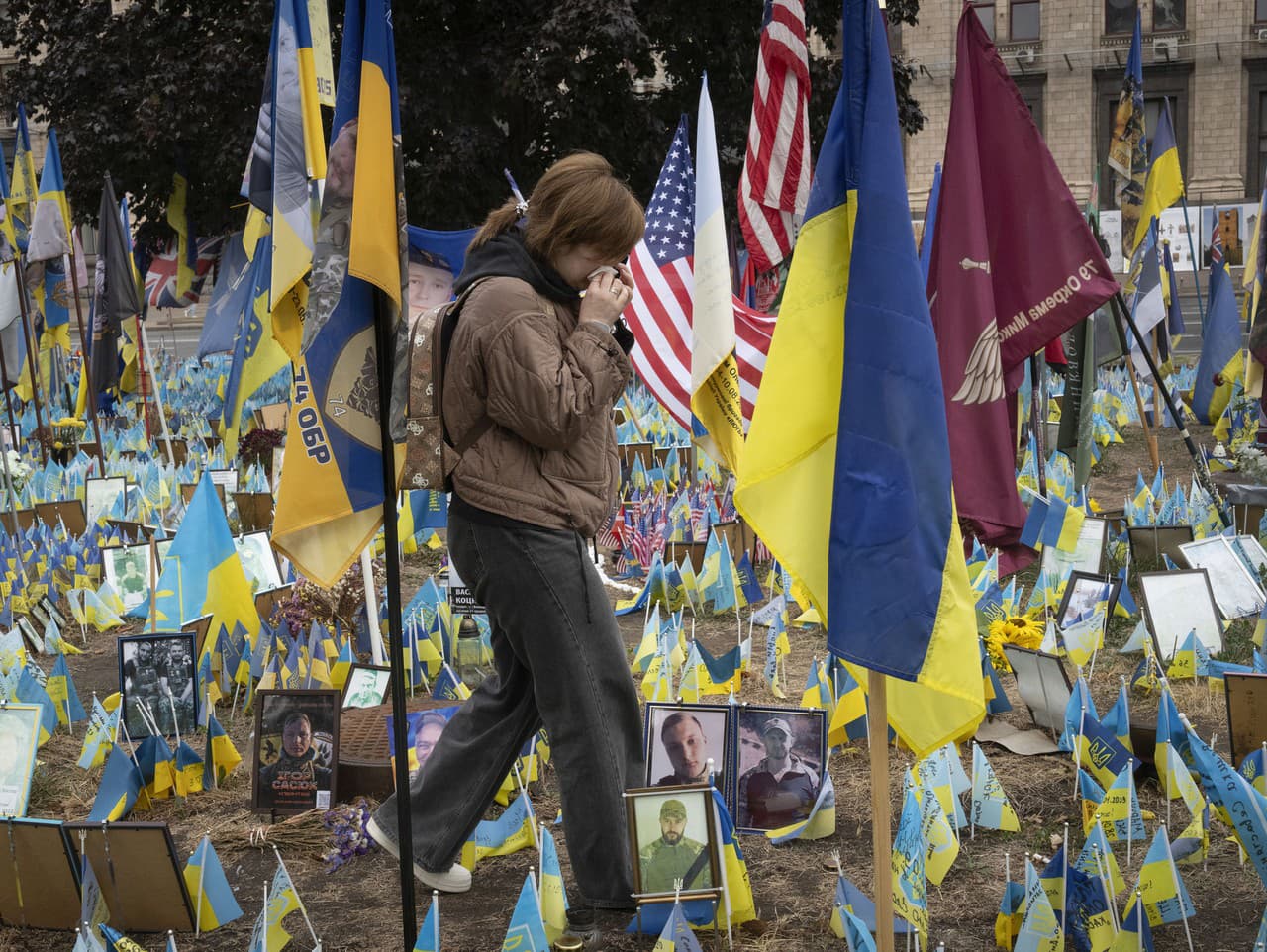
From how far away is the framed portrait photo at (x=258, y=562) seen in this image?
6.99 meters

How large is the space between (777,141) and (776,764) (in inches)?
181

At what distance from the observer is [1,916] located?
3.86 meters

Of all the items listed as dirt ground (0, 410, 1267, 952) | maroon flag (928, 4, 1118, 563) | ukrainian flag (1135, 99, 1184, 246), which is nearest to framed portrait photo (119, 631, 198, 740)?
dirt ground (0, 410, 1267, 952)

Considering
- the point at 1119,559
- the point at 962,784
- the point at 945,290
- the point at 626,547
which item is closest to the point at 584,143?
the point at 626,547

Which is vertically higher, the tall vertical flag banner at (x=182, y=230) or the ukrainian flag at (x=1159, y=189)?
the tall vertical flag banner at (x=182, y=230)

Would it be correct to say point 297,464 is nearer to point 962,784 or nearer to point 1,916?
point 1,916

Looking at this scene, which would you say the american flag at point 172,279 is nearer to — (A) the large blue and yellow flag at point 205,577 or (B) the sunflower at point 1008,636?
(A) the large blue and yellow flag at point 205,577

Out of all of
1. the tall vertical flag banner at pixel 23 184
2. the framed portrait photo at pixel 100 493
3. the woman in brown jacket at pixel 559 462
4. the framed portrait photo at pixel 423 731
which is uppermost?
the tall vertical flag banner at pixel 23 184

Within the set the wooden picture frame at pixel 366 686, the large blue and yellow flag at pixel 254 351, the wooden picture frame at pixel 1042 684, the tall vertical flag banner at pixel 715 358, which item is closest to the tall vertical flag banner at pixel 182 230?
the large blue and yellow flag at pixel 254 351

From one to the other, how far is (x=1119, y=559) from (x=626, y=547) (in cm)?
268

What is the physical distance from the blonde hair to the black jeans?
688 millimetres

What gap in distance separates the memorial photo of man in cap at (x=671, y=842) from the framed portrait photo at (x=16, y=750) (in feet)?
6.33

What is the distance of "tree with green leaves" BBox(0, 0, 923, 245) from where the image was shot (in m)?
18.2

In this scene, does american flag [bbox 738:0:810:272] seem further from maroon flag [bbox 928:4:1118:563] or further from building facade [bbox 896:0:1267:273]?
building facade [bbox 896:0:1267:273]
